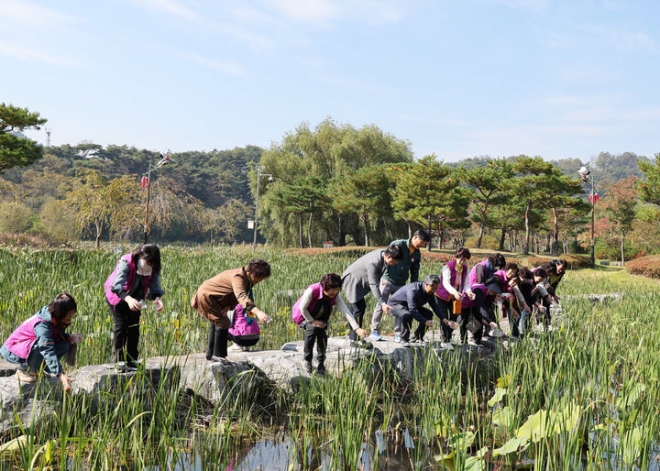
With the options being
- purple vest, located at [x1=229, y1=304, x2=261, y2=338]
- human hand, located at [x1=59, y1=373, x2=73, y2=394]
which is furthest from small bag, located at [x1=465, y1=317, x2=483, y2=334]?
human hand, located at [x1=59, y1=373, x2=73, y2=394]

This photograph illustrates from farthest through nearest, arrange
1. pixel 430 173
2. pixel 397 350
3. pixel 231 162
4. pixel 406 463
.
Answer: pixel 231 162, pixel 430 173, pixel 397 350, pixel 406 463

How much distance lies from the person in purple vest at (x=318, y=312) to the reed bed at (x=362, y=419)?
325 millimetres

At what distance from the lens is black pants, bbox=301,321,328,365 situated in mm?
4902

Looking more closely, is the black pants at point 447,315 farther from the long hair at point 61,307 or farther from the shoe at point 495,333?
the long hair at point 61,307

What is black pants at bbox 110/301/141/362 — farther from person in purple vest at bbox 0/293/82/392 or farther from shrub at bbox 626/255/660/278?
shrub at bbox 626/255/660/278

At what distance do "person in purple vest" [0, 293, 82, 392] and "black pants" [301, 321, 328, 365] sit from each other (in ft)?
5.82

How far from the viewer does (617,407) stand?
169 inches

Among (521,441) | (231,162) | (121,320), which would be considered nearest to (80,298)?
(121,320)

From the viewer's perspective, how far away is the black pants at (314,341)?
4.90m

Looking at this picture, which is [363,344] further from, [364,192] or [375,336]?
[364,192]

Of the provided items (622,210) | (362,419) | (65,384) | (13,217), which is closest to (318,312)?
(362,419)

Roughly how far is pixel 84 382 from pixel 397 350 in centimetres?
281

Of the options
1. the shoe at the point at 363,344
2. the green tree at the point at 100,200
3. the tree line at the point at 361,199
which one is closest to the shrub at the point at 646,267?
the tree line at the point at 361,199

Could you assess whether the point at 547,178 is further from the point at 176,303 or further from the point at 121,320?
the point at 121,320
